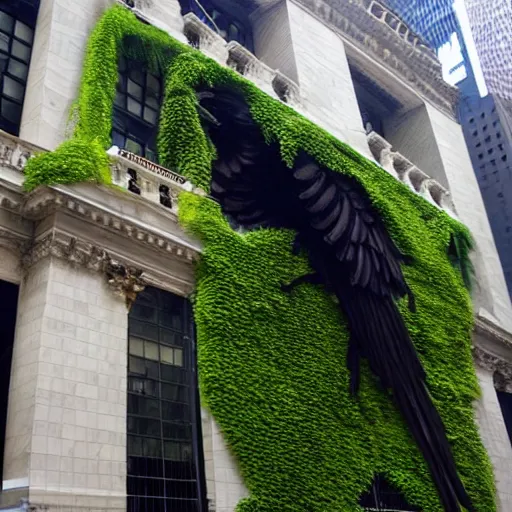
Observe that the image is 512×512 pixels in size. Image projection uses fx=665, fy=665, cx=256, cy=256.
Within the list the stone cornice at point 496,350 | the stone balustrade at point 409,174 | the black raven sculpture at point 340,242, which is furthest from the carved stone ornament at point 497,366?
the stone balustrade at point 409,174

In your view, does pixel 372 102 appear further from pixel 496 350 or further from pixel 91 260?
pixel 91 260

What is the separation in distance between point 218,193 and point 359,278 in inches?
176

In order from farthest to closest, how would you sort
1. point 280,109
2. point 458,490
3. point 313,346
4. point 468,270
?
point 468,270, point 280,109, point 458,490, point 313,346

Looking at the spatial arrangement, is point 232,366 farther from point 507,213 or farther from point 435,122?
point 507,213

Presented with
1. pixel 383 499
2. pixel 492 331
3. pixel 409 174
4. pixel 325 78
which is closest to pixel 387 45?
pixel 325 78

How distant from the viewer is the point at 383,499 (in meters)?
16.0

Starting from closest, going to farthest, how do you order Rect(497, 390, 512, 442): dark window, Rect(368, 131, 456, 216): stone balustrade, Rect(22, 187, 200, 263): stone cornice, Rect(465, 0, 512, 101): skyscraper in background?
1. Rect(22, 187, 200, 263): stone cornice
2. Rect(497, 390, 512, 442): dark window
3. Rect(368, 131, 456, 216): stone balustrade
4. Rect(465, 0, 512, 101): skyscraper in background

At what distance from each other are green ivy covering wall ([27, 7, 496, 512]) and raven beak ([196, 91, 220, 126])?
17.6 inches

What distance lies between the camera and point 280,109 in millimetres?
20203

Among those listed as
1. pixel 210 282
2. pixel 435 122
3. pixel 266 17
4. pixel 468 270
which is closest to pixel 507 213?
pixel 435 122

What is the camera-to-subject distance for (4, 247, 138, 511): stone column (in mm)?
10797

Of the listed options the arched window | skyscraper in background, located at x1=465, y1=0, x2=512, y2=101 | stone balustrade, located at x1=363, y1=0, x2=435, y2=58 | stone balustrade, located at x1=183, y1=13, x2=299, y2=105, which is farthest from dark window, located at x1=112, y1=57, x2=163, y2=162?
skyscraper in background, located at x1=465, y1=0, x2=512, y2=101

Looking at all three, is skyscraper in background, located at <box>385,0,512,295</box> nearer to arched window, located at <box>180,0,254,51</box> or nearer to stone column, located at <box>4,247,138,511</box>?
arched window, located at <box>180,0,254,51</box>

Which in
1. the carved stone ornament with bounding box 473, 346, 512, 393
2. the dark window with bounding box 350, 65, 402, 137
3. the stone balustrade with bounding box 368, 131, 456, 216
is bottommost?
the carved stone ornament with bounding box 473, 346, 512, 393
